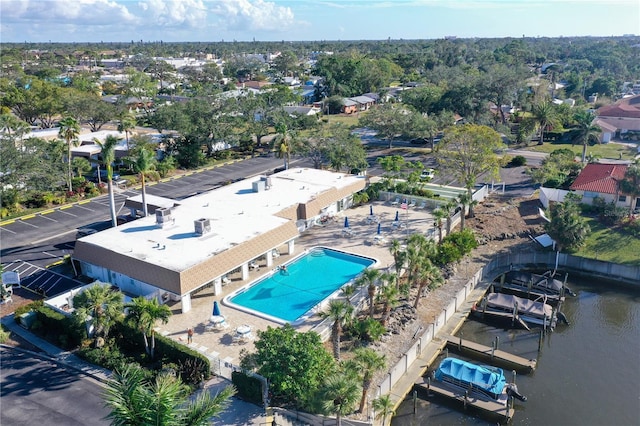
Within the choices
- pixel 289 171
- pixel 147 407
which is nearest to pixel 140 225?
pixel 289 171

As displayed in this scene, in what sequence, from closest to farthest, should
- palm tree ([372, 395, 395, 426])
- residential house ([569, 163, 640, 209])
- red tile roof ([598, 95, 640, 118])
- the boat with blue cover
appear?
palm tree ([372, 395, 395, 426]) → the boat with blue cover → residential house ([569, 163, 640, 209]) → red tile roof ([598, 95, 640, 118])

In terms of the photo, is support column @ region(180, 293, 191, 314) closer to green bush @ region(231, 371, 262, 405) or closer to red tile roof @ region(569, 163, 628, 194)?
green bush @ region(231, 371, 262, 405)

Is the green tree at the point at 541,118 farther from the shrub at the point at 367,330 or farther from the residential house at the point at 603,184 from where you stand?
the shrub at the point at 367,330

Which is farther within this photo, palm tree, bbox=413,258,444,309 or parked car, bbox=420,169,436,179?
parked car, bbox=420,169,436,179

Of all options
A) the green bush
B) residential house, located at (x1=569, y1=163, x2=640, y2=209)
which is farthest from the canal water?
residential house, located at (x1=569, y1=163, x2=640, y2=209)

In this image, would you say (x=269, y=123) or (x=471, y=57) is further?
(x=471, y=57)

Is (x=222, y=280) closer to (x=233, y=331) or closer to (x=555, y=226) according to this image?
(x=233, y=331)

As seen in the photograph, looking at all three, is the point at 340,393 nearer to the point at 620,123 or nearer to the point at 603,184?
the point at 603,184
